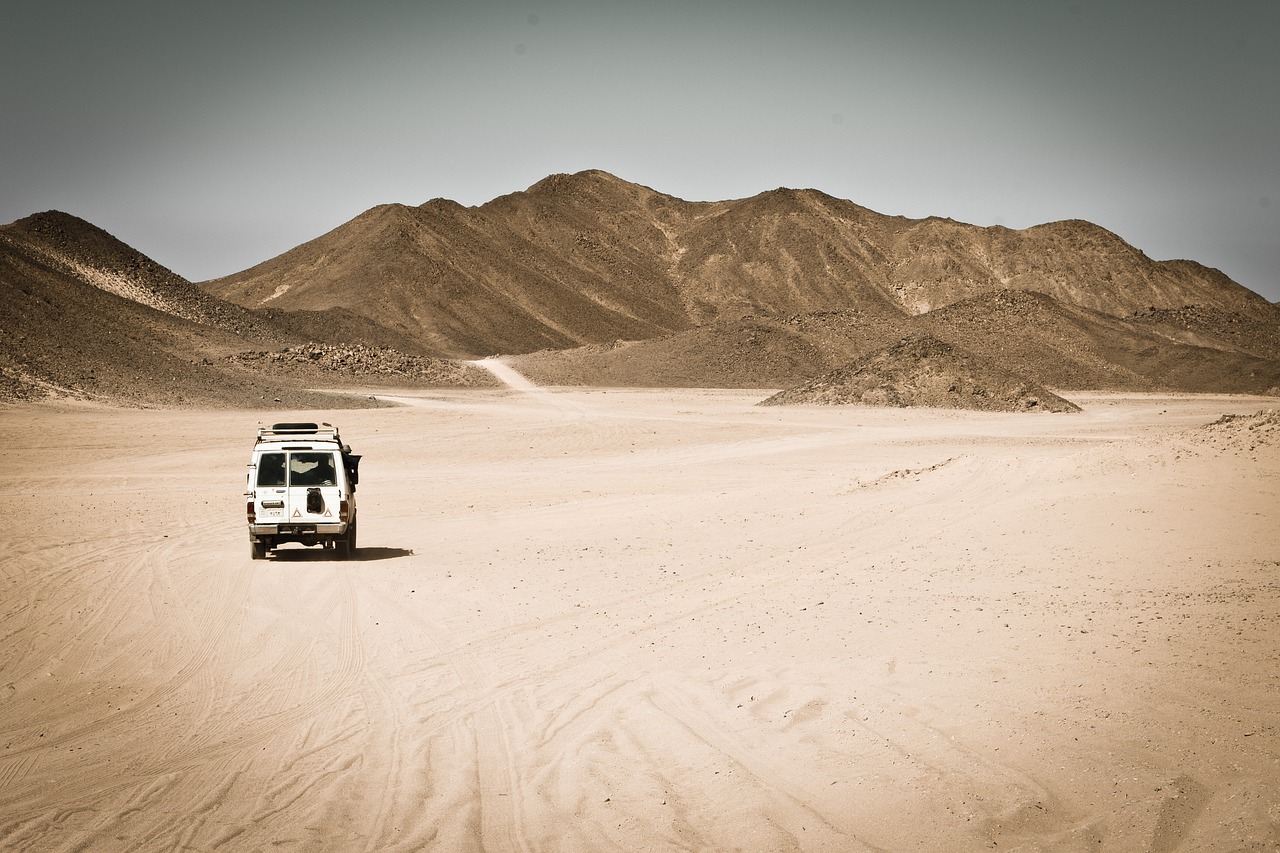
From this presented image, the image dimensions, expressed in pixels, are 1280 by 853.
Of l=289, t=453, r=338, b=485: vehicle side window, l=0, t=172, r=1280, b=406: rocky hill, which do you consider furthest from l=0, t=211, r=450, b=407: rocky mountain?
l=289, t=453, r=338, b=485: vehicle side window

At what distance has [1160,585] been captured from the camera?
457 inches

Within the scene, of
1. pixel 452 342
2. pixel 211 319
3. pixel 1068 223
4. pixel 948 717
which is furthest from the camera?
pixel 1068 223

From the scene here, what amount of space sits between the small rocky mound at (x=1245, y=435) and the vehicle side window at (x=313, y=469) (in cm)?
1421

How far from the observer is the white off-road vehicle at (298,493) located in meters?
15.3

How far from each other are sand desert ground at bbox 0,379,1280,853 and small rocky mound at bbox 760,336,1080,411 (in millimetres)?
33002

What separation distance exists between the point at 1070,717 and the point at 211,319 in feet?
306

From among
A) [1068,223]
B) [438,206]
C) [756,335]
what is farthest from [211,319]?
[1068,223]

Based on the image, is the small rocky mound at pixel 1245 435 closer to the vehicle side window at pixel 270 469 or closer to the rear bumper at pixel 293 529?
the rear bumper at pixel 293 529

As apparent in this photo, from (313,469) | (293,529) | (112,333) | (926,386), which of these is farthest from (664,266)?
(293,529)

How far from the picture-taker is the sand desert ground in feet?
21.8

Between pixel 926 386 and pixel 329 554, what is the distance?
42.5 m

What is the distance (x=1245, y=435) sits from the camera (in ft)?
57.6

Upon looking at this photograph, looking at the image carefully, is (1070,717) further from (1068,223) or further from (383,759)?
(1068,223)

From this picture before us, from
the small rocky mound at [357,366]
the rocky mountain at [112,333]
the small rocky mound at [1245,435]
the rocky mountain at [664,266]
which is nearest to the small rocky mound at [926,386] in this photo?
the rocky mountain at [112,333]
